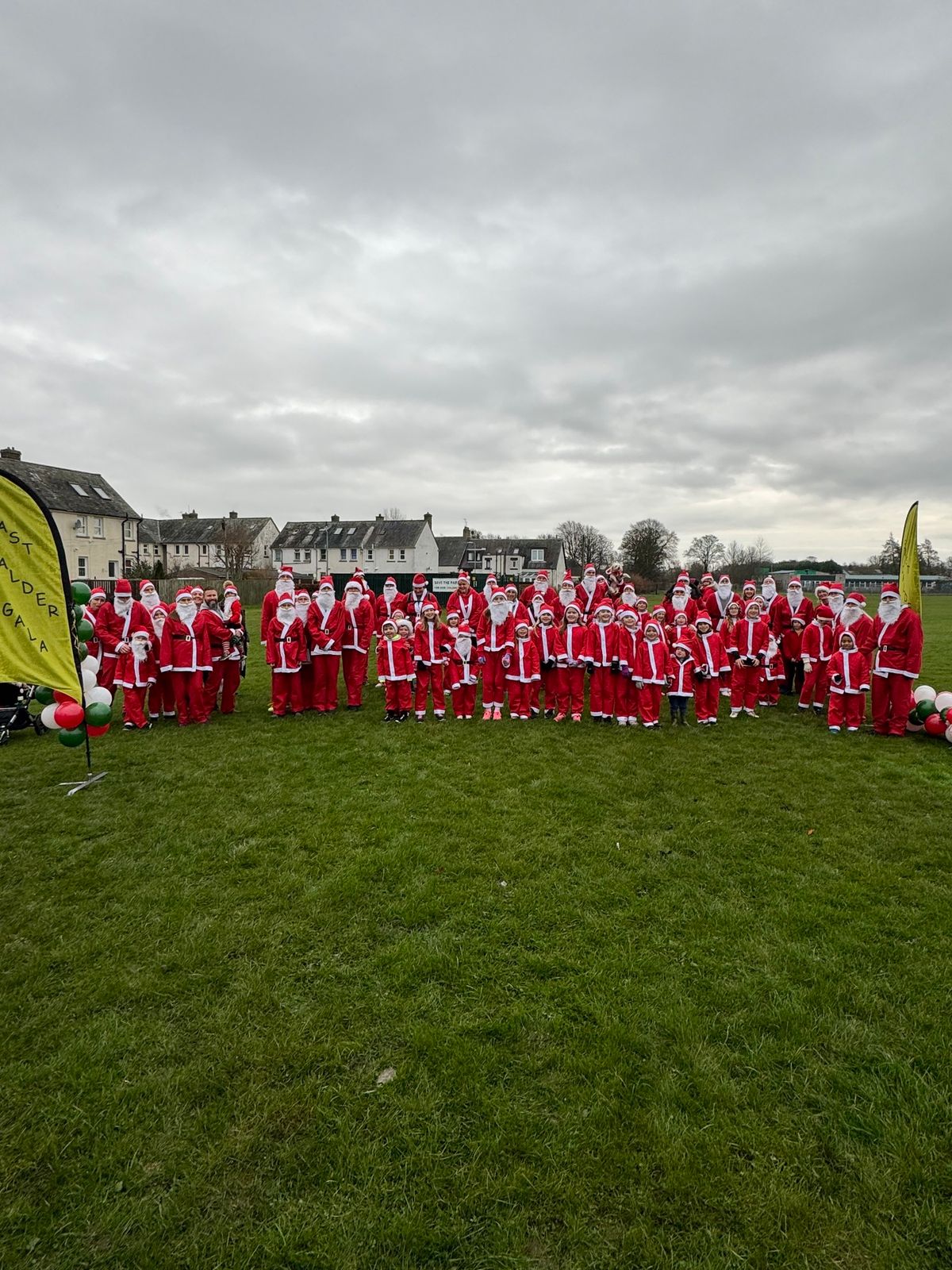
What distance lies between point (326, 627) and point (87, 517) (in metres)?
42.5

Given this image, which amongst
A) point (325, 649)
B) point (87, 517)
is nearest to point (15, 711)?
point (325, 649)

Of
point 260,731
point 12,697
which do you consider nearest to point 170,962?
point 260,731

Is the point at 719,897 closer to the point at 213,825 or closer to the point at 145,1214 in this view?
the point at 145,1214

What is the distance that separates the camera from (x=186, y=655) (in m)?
9.59

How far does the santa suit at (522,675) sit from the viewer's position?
989 cm

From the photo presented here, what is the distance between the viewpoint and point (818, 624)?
1048cm

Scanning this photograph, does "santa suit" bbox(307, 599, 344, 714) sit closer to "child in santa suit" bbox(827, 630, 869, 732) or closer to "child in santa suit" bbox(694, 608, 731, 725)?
"child in santa suit" bbox(694, 608, 731, 725)

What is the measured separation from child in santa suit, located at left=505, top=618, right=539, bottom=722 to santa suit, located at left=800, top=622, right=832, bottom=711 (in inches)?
191

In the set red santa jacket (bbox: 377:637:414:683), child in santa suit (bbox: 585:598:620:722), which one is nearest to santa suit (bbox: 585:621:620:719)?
child in santa suit (bbox: 585:598:620:722)

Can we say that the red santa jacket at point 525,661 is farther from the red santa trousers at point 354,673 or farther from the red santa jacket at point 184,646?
the red santa jacket at point 184,646

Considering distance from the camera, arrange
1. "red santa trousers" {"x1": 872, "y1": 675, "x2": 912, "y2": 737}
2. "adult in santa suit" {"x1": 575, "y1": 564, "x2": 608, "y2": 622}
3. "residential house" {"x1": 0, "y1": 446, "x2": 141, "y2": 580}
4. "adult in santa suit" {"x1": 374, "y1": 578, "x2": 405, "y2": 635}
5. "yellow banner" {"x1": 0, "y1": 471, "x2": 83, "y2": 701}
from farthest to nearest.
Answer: "residential house" {"x1": 0, "y1": 446, "x2": 141, "y2": 580} < "adult in santa suit" {"x1": 575, "y1": 564, "x2": 608, "y2": 622} < "adult in santa suit" {"x1": 374, "y1": 578, "x2": 405, "y2": 635} < "red santa trousers" {"x1": 872, "y1": 675, "x2": 912, "y2": 737} < "yellow banner" {"x1": 0, "y1": 471, "x2": 83, "y2": 701}

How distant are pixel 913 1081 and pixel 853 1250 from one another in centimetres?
100

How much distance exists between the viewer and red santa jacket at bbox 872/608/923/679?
8.92 meters

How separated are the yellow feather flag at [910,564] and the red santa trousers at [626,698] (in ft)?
14.1
